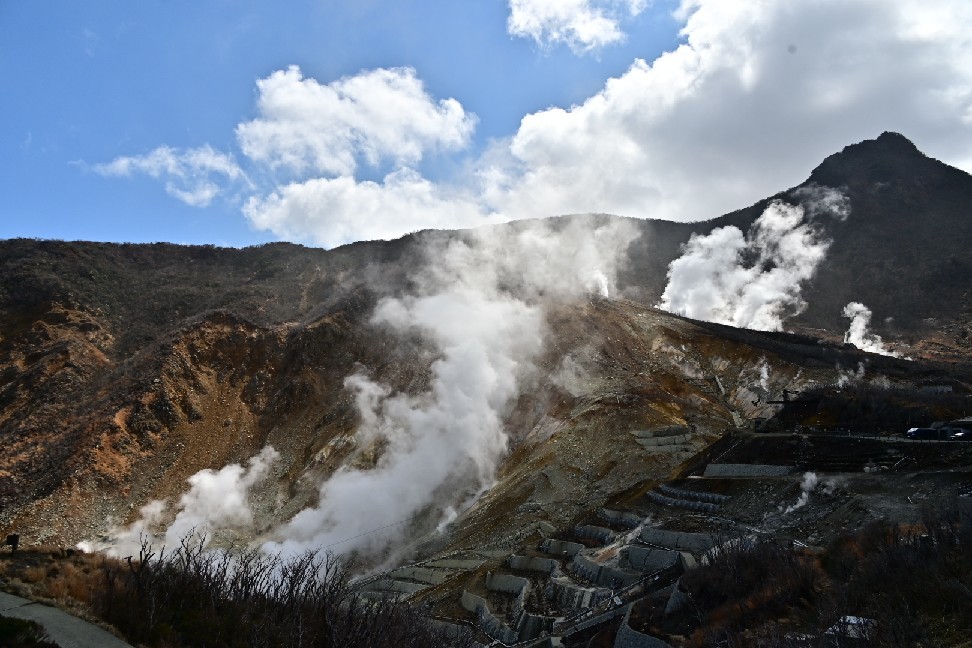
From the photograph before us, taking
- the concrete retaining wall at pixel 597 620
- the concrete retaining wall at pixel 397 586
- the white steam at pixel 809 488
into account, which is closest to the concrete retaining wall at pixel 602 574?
the concrete retaining wall at pixel 597 620

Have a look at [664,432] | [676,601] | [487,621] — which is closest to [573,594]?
[487,621]

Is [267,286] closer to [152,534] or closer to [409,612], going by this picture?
[152,534]

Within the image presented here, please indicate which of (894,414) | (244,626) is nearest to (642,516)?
(894,414)

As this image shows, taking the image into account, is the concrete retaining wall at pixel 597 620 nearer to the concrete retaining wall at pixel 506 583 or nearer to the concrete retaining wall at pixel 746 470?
the concrete retaining wall at pixel 506 583

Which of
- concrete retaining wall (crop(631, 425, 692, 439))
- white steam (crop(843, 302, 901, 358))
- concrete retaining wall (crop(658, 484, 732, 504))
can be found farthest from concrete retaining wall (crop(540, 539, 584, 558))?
white steam (crop(843, 302, 901, 358))

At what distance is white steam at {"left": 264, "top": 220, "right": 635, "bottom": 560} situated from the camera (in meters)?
49.7

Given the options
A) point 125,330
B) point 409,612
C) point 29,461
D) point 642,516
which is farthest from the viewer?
point 125,330

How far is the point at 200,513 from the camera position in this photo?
52094mm

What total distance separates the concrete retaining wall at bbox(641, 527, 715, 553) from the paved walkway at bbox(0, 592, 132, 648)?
71.0ft

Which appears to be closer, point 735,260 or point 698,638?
point 698,638

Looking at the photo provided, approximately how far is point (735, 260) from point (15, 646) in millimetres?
113977

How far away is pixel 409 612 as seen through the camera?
77.0ft

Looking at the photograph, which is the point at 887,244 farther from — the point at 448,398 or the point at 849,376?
the point at 448,398

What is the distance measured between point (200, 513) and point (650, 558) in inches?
1482
